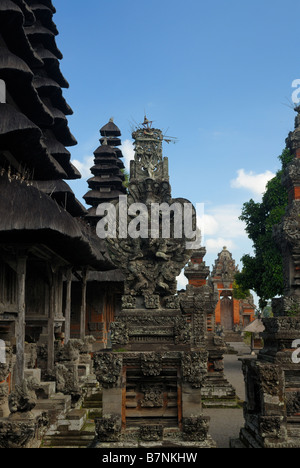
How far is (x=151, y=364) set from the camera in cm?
741

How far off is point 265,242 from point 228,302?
97.1 ft

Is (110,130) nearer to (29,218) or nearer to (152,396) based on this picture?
(29,218)

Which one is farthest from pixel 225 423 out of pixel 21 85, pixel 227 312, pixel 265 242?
pixel 227 312

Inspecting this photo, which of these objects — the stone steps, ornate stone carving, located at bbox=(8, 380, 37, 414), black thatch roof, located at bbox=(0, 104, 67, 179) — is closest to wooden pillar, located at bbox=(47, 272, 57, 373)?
the stone steps

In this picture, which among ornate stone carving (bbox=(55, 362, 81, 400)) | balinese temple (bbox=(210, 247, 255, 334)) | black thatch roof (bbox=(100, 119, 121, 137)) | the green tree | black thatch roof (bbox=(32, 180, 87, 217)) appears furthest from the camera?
balinese temple (bbox=(210, 247, 255, 334))

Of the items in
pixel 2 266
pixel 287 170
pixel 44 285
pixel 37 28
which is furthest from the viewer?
pixel 37 28

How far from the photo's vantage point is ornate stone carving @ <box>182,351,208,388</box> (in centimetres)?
736

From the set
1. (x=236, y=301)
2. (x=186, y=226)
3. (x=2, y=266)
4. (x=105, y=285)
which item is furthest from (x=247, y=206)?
(x=236, y=301)

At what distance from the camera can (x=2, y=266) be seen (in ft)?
40.9

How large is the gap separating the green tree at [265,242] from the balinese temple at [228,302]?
85.7ft

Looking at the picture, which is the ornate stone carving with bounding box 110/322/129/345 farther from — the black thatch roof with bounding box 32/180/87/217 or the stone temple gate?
the black thatch roof with bounding box 32/180/87/217

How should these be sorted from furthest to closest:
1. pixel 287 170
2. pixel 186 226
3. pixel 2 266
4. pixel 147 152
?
pixel 2 266 < pixel 147 152 < pixel 287 170 < pixel 186 226

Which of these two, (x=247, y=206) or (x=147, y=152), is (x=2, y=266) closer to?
(x=147, y=152)
